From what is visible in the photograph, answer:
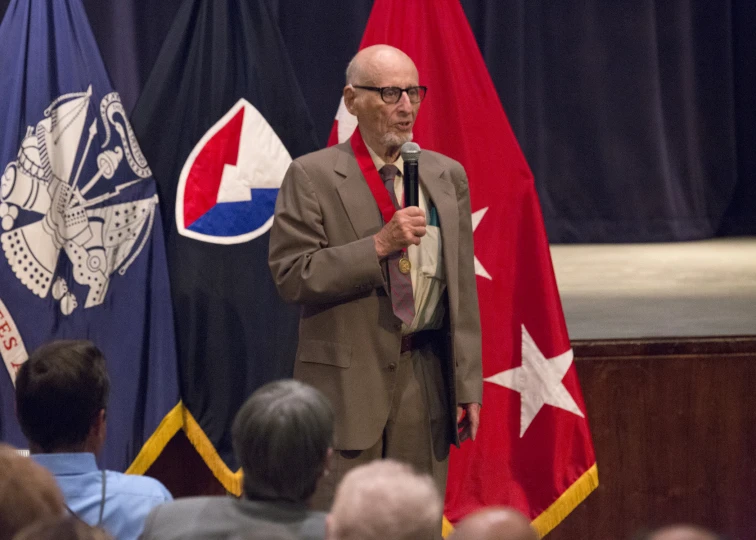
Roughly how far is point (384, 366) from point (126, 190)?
41.9 inches

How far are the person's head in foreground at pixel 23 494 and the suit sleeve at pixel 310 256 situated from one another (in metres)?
1.06

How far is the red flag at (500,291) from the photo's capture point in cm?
326

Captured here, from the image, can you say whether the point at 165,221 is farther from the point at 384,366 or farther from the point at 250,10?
the point at 384,366

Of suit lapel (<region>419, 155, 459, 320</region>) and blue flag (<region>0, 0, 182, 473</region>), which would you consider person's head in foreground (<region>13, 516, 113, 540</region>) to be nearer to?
suit lapel (<region>419, 155, 459, 320</region>)

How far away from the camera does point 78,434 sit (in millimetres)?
1896

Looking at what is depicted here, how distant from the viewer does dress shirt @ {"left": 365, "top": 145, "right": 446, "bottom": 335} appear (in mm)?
2568

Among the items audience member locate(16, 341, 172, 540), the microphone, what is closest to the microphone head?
the microphone

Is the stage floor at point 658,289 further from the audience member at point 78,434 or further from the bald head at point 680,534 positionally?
the bald head at point 680,534

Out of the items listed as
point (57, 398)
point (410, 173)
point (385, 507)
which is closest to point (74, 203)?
point (410, 173)

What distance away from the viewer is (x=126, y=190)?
10.4ft

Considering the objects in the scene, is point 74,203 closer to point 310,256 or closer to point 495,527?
point 310,256

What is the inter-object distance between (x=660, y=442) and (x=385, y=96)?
151cm

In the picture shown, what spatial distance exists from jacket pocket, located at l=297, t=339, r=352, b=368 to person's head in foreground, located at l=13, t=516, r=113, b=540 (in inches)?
50.2

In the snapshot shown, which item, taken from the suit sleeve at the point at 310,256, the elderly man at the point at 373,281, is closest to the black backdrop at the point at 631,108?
the elderly man at the point at 373,281
